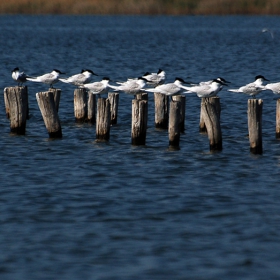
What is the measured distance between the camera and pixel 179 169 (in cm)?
1403

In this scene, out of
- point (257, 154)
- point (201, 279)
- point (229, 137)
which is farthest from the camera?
point (229, 137)

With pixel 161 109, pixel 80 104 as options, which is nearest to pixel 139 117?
pixel 161 109

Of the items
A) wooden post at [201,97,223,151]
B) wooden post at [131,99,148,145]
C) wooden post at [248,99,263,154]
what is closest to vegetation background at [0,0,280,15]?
wooden post at [131,99,148,145]

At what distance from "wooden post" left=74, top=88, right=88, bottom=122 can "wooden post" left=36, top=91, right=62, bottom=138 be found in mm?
1864

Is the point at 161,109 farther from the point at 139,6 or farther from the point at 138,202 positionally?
the point at 139,6

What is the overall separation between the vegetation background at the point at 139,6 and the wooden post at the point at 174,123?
60561mm

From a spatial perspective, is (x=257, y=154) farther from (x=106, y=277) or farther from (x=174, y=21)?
(x=174, y=21)

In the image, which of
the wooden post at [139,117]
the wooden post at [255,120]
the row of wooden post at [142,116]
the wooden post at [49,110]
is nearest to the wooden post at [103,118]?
the row of wooden post at [142,116]

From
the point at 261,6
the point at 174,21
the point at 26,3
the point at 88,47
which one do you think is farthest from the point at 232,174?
the point at 174,21

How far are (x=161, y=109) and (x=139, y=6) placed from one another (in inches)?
2479

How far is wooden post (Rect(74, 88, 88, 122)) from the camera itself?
18.1 meters

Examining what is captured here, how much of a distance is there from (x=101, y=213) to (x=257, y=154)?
474 cm

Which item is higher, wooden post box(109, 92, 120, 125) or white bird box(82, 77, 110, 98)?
white bird box(82, 77, 110, 98)

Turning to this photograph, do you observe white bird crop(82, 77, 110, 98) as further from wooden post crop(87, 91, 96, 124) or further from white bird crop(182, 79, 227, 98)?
white bird crop(182, 79, 227, 98)
